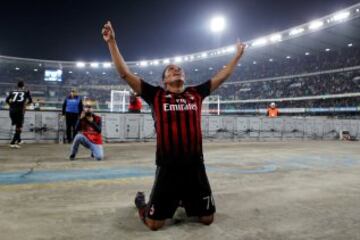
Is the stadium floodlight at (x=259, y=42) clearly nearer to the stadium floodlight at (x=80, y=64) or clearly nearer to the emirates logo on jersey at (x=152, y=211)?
the stadium floodlight at (x=80, y=64)

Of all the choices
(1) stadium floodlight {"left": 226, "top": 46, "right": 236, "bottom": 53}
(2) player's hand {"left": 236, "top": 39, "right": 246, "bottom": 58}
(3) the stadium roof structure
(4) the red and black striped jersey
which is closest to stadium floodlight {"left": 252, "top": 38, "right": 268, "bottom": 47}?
(3) the stadium roof structure

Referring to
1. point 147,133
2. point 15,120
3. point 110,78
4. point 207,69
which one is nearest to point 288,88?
point 207,69

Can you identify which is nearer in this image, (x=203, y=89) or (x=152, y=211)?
(x=152, y=211)

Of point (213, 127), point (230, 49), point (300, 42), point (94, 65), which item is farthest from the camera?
point (94, 65)

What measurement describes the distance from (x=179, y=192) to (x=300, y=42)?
4126 cm

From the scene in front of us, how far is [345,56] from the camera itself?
142 ft

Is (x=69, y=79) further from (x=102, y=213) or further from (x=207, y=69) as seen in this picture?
(x=102, y=213)

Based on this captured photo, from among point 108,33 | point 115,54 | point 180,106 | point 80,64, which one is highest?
point 80,64

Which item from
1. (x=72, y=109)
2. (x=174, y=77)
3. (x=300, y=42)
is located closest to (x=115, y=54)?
(x=174, y=77)

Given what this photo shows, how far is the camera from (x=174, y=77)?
3.15m

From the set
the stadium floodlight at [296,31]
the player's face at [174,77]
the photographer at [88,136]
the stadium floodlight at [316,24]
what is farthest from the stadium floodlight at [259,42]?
the player's face at [174,77]

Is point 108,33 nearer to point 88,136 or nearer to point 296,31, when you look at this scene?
point 88,136

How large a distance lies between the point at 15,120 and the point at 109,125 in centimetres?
542

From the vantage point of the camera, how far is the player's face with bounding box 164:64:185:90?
3148 mm
